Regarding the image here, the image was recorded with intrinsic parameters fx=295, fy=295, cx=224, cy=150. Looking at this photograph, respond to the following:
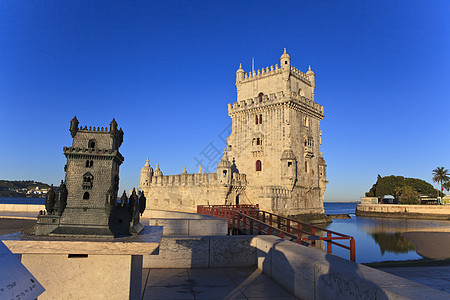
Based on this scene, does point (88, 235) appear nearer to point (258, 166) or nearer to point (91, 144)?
point (91, 144)

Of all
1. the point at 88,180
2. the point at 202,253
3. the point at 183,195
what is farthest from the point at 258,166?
the point at 88,180

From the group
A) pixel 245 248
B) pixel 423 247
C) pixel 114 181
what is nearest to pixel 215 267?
pixel 245 248

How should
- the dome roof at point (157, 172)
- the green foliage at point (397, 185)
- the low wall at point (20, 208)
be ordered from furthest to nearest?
the green foliage at point (397, 185) < the dome roof at point (157, 172) < the low wall at point (20, 208)

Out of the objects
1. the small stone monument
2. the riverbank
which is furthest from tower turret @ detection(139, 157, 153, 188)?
the small stone monument

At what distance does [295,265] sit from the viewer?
17.7 ft

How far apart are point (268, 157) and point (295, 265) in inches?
1101

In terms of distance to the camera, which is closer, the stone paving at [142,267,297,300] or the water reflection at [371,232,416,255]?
the stone paving at [142,267,297,300]

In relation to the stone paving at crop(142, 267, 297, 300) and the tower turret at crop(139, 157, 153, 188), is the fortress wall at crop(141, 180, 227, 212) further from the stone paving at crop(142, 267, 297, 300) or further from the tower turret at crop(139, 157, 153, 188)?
the stone paving at crop(142, 267, 297, 300)

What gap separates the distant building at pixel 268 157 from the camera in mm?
31641

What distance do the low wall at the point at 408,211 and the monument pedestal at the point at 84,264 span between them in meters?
63.3

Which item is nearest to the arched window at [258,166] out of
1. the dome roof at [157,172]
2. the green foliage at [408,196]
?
the dome roof at [157,172]

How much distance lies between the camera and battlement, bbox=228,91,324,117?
32763 millimetres

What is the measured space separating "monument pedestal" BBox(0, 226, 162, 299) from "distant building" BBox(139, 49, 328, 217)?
26589 millimetres

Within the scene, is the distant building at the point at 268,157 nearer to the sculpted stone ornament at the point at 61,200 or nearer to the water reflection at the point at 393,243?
→ the water reflection at the point at 393,243
